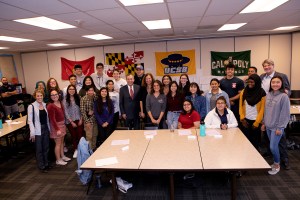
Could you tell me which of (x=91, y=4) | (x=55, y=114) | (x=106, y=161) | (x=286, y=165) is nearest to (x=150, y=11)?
(x=91, y=4)

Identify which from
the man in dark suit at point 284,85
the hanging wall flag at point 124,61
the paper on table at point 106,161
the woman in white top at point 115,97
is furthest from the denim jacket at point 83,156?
the hanging wall flag at point 124,61

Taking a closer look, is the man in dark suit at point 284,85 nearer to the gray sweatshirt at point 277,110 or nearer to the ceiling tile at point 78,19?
the gray sweatshirt at point 277,110

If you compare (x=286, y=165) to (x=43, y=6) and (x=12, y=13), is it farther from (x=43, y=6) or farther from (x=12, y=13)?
(x=12, y=13)

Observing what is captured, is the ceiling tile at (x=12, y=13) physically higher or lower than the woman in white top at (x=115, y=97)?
higher

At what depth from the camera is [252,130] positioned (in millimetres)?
3598

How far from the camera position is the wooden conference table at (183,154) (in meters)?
2.11

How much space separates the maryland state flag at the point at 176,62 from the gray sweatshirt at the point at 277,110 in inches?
165

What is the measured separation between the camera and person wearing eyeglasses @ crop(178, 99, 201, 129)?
3.40m

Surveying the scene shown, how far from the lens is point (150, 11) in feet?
9.92

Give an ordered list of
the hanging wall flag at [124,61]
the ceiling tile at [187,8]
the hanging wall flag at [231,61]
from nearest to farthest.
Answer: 1. the ceiling tile at [187,8]
2. the hanging wall flag at [231,61]
3. the hanging wall flag at [124,61]

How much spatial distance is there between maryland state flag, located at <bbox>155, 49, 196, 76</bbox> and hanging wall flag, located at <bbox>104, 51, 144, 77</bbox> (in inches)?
26.2

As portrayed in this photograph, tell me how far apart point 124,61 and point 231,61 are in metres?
3.74

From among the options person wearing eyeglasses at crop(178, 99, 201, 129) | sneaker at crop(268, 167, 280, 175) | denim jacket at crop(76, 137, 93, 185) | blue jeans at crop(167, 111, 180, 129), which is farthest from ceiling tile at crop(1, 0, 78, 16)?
sneaker at crop(268, 167, 280, 175)

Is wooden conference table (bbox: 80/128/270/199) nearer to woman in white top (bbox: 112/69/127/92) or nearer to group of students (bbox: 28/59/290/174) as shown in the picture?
group of students (bbox: 28/59/290/174)
